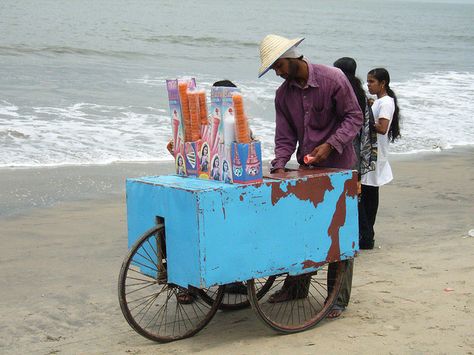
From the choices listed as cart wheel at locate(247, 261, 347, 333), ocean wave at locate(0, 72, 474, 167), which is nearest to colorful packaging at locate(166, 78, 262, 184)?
cart wheel at locate(247, 261, 347, 333)

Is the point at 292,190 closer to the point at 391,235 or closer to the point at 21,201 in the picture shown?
the point at 391,235

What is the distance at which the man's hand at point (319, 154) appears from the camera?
4.46m

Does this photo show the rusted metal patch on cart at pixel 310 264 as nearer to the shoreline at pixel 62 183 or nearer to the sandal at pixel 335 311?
the sandal at pixel 335 311

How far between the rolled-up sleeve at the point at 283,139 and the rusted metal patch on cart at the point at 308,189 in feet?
1.57

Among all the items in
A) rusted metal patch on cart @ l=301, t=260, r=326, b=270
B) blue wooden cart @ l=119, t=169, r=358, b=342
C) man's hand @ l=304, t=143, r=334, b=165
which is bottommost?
rusted metal patch on cart @ l=301, t=260, r=326, b=270

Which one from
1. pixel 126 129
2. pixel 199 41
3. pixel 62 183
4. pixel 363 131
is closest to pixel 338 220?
pixel 363 131

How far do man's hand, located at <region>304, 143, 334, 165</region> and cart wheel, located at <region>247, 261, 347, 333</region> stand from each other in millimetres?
647

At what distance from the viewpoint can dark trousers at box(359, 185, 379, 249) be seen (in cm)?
639

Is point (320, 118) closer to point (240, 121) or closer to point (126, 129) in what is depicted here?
point (240, 121)

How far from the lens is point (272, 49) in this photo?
4262mm

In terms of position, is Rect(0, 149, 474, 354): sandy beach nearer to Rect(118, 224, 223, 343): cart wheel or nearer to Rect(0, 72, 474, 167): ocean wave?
Rect(118, 224, 223, 343): cart wheel

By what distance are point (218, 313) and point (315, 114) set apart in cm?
140

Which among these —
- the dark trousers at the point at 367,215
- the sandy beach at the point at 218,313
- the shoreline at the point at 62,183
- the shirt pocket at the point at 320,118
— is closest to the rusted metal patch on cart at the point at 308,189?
the shirt pocket at the point at 320,118

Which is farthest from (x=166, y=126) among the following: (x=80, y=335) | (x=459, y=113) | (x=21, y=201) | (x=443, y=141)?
(x=80, y=335)
